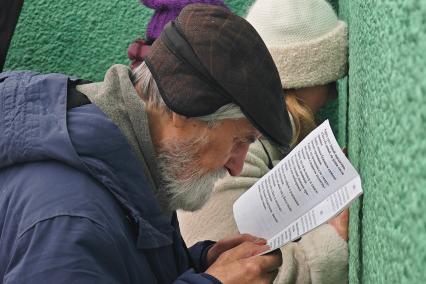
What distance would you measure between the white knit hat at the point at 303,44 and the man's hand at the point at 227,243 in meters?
0.64

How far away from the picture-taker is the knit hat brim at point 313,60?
1913mm

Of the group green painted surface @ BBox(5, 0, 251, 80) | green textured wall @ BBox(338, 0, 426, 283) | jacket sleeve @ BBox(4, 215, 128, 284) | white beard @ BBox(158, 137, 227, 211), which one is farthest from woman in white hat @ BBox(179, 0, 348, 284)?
green painted surface @ BBox(5, 0, 251, 80)

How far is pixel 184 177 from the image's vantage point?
53.4 inches

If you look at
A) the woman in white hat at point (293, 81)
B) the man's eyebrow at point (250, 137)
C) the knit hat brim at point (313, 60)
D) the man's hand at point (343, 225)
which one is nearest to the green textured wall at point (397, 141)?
the man's eyebrow at point (250, 137)

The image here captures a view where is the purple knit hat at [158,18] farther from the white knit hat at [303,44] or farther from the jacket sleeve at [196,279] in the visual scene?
the jacket sleeve at [196,279]

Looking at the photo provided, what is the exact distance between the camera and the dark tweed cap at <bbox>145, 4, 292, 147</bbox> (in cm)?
117

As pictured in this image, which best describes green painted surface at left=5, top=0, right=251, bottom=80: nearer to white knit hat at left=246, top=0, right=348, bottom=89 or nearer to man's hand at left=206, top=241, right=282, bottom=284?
white knit hat at left=246, top=0, right=348, bottom=89

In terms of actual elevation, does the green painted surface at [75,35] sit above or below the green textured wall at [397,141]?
below

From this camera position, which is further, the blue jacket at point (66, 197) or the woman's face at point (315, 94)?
the woman's face at point (315, 94)

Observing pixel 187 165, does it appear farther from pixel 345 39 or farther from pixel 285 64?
pixel 345 39

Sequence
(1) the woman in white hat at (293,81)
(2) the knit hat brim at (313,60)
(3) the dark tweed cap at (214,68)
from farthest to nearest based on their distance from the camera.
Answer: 1. (2) the knit hat brim at (313,60)
2. (1) the woman in white hat at (293,81)
3. (3) the dark tweed cap at (214,68)

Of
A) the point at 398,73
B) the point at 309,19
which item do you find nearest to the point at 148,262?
the point at 398,73

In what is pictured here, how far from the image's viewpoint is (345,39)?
6.40 ft

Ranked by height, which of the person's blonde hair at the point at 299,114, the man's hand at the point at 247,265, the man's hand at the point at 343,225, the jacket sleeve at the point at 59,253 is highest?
the jacket sleeve at the point at 59,253
